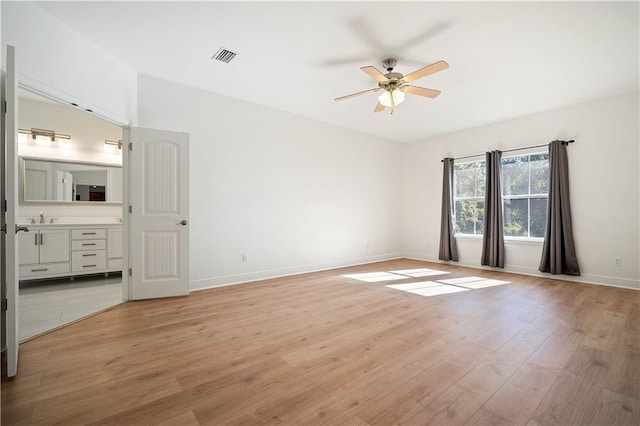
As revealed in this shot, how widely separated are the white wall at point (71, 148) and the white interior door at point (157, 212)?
6.61 ft

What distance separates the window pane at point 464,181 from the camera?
19.3ft

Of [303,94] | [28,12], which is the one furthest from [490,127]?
[28,12]

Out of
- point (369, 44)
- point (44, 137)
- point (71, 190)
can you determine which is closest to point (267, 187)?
point (369, 44)

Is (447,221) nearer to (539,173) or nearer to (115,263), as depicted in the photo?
(539,173)

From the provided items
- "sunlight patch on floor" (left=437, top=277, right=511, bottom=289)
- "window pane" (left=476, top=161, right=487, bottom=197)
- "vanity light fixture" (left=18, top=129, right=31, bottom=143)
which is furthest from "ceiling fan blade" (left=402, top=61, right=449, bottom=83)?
"vanity light fixture" (left=18, top=129, right=31, bottom=143)

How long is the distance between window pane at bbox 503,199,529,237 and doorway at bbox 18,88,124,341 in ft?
21.4

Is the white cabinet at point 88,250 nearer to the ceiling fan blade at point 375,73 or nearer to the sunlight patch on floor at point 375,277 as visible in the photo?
the sunlight patch on floor at point 375,277

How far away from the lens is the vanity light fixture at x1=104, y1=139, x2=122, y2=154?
5.12 m

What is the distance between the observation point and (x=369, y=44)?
2928 mm

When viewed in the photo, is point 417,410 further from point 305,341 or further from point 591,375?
point 591,375

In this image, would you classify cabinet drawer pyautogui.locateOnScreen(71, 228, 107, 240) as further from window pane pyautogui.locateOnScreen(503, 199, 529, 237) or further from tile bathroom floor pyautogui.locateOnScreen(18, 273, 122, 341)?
window pane pyautogui.locateOnScreen(503, 199, 529, 237)

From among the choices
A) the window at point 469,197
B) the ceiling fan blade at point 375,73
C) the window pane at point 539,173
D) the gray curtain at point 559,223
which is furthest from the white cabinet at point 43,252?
the window pane at point 539,173

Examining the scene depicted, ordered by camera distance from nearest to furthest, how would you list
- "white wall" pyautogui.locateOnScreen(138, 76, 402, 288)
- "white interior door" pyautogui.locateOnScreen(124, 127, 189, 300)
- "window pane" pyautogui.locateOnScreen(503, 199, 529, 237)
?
"white interior door" pyautogui.locateOnScreen(124, 127, 189, 300)
"white wall" pyautogui.locateOnScreen(138, 76, 402, 288)
"window pane" pyautogui.locateOnScreen(503, 199, 529, 237)

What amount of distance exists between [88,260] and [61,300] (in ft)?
3.90
